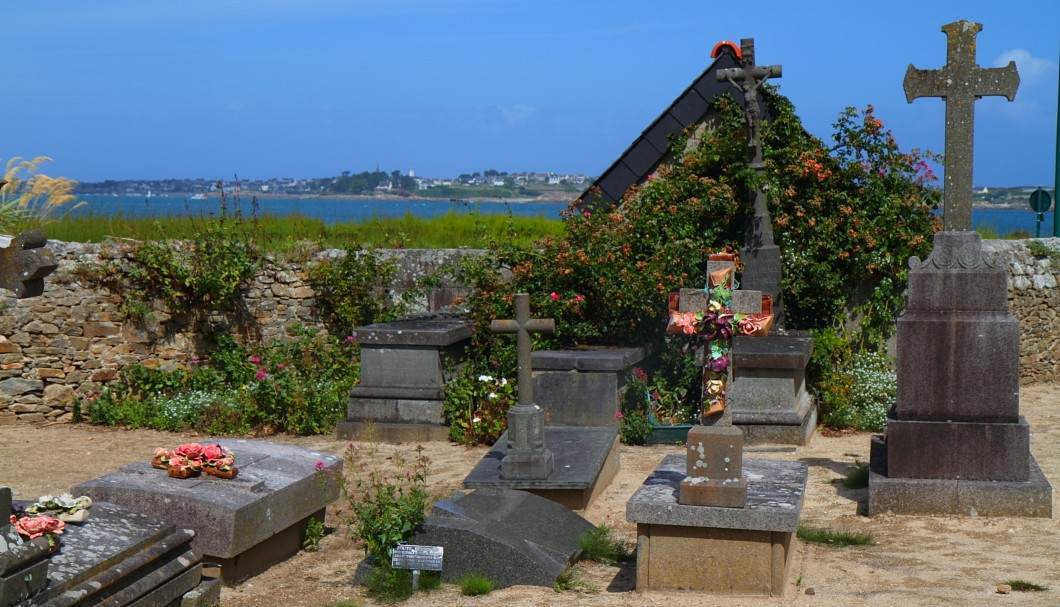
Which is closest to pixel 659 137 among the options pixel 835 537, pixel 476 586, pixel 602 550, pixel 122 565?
pixel 835 537

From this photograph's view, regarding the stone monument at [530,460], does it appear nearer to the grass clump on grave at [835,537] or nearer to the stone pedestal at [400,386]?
the grass clump on grave at [835,537]

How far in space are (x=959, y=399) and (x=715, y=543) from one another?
8.56ft

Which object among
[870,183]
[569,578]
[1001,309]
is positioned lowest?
[569,578]

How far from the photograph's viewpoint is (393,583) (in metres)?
6.13

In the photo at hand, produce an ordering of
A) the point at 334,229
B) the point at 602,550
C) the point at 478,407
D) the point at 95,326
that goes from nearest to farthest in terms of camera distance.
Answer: the point at 602,550 → the point at 478,407 → the point at 95,326 → the point at 334,229

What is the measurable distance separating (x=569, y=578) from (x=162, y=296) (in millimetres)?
7197

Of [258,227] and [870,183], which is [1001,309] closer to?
[870,183]

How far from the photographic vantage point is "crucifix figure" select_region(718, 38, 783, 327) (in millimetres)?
10984

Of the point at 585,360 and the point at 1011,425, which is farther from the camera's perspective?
the point at 585,360

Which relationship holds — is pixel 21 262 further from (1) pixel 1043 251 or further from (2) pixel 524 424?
(1) pixel 1043 251

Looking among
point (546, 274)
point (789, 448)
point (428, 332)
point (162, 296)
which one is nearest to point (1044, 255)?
point (789, 448)

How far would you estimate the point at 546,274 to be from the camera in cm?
1100

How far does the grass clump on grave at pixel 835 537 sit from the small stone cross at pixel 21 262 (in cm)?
471

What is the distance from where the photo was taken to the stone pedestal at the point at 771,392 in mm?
9984
